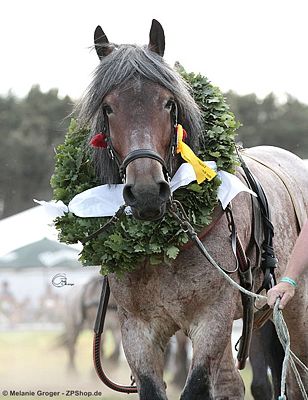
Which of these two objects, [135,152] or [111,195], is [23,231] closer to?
[111,195]

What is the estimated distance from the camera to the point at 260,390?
6777 millimetres

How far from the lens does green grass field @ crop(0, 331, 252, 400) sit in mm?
10422

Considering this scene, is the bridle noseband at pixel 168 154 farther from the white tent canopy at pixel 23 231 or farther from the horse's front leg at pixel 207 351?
the white tent canopy at pixel 23 231

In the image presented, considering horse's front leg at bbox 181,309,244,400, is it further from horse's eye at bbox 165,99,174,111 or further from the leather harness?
horse's eye at bbox 165,99,174,111

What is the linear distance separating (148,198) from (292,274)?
737mm

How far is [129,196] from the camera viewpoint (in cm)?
416

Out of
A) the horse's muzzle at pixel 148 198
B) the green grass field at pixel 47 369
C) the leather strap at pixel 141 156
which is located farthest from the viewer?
the green grass field at pixel 47 369

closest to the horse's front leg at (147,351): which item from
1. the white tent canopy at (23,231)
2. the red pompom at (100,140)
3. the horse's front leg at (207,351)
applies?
the horse's front leg at (207,351)

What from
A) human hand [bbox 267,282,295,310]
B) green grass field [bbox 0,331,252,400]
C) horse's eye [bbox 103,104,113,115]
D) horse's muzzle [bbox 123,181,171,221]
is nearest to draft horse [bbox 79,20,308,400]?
horse's eye [bbox 103,104,113,115]

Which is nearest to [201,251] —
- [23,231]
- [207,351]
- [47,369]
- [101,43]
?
[207,351]

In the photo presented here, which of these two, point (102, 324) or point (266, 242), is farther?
point (102, 324)

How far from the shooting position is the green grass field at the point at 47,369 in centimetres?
1042

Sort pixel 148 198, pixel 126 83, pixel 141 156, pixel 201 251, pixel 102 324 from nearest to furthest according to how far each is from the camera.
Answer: pixel 148 198 → pixel 141 156 → pixel 126 83 → pixel 201 251 → pixel 102 324

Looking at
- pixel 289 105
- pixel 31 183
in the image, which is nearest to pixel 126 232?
pixel 31 183
